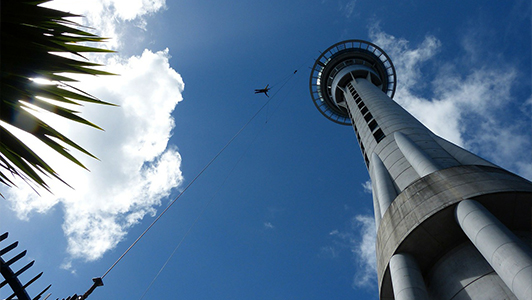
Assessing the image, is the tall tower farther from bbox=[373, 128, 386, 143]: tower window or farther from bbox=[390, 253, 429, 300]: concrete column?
bbox=[373, 128, 386, 143]: tower window

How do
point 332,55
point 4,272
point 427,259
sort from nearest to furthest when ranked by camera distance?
point 4,272, point 427,259, point 332,55

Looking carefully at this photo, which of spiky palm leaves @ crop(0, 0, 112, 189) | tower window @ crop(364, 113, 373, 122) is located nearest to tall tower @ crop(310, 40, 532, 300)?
tower window @ crop(364, 113, 373, 122)

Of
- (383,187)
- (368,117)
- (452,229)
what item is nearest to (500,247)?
(452,229)

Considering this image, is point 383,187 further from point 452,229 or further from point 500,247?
point 500,247

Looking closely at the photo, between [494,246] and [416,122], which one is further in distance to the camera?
[416,122]

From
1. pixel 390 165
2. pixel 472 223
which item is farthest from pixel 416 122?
pixel 472 223

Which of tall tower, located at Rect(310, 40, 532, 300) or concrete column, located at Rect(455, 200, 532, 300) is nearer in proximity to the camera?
concrete column, located at Rect(455, 200, 532, 300)

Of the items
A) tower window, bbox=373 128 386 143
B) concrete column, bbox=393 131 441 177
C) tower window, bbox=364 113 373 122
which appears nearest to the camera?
concrete column, bbox=393 131 441 177

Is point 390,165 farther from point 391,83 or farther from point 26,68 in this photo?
point 391,83
